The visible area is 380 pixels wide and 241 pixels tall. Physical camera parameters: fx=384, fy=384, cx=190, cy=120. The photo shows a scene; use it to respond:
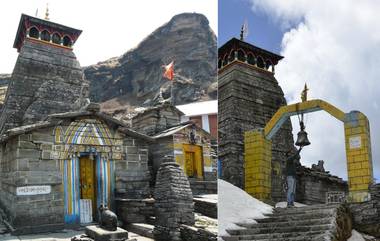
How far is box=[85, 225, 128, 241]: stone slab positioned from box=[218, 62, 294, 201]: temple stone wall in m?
2.65

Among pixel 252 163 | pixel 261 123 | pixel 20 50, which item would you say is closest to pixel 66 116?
pixel 252 163

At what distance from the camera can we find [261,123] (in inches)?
294

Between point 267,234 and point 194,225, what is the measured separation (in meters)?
0.91

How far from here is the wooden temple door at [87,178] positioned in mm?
4105

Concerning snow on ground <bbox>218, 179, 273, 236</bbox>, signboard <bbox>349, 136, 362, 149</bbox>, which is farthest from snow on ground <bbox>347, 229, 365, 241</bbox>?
signboard <bbox>349, 136, 362, 149</bbox>

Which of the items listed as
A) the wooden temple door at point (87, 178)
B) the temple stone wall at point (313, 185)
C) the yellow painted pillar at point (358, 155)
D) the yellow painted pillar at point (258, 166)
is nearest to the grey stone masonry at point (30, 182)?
the wooden temple door at point (87, 178)

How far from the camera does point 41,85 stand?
23.6 feet

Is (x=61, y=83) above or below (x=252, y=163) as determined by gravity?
above

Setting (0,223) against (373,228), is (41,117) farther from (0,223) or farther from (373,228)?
(373,228)

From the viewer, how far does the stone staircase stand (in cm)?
297

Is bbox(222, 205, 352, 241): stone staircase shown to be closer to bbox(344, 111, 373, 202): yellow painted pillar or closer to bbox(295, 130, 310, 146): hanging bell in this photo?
bbox(344, 111, 373, 202): yellow painted pillar

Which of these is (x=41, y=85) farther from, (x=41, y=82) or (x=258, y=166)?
(x=258, y=166)

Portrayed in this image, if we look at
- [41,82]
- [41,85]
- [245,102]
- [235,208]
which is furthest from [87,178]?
[245,102]

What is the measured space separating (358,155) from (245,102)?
3.27m
